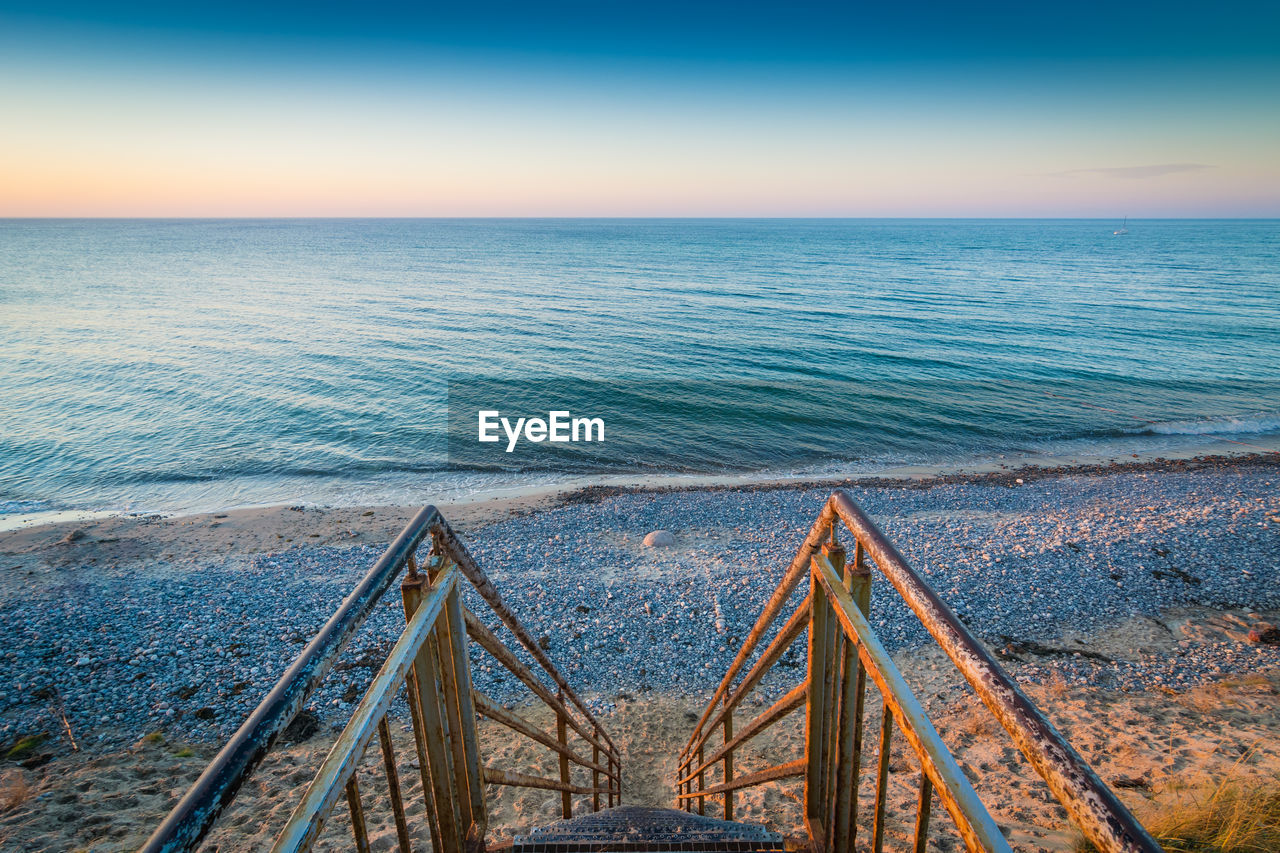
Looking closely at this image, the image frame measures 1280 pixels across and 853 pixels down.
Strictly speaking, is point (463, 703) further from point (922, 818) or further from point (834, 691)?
point (922, 818)

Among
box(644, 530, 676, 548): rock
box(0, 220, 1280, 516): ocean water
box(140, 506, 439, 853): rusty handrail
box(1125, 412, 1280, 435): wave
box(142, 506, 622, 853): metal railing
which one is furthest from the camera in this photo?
A: box(1125, 412, 1280, 435): wave

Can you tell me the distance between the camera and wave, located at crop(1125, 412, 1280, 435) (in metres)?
20.8

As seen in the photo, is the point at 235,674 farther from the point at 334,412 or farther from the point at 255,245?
the point at 255,245

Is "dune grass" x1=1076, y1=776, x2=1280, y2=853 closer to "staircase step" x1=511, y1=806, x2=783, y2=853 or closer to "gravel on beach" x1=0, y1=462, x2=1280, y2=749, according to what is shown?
"staircase step" x1=511, y1=806, x2=783, y2=853

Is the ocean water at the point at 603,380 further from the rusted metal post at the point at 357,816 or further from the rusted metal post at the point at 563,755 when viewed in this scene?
the rusted metal post at the point at 357,816

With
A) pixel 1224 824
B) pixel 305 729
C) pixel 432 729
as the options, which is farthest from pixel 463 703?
pixel 305 729

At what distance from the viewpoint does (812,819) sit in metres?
2.86

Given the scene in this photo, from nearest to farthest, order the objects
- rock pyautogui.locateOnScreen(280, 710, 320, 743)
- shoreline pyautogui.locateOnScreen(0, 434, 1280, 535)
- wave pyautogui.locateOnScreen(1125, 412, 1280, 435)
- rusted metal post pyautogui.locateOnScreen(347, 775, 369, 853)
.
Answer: rusted metal post pyautogui.locateOnScreen(347, 775, 369, 853)
rock pyautogui.locateOnScreen(280, 710, 320, 743)
shoreline pyautogui.locateOnScreen(0, 434, 1280, 535)
wave pyautogui.locateOnScreen(1125, 412, 1280, 435)

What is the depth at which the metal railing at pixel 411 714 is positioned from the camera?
1.20m

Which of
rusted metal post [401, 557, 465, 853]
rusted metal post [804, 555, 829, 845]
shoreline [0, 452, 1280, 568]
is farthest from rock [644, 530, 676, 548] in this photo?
rusted metal post [401, 557, 465, 853]

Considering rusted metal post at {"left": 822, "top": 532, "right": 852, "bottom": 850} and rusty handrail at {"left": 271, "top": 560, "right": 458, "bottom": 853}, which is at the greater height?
rusty handrail at {"left": 271, "top": 560, "right": 458, "bottom": 853}

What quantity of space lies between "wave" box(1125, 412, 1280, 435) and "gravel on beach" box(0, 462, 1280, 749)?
5892mm

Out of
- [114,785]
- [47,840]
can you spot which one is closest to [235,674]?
[114,785]
